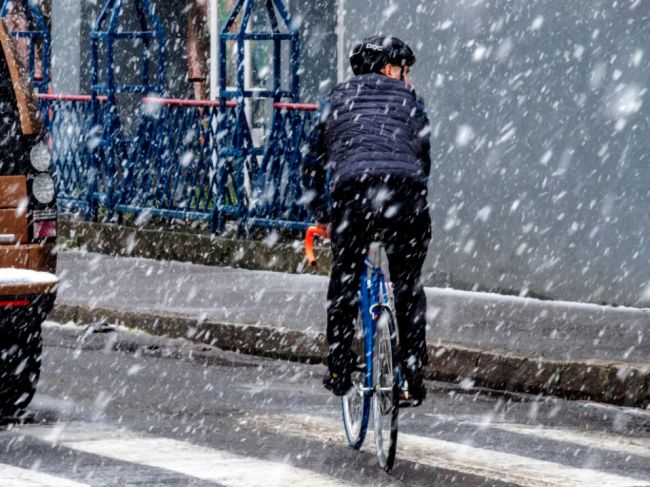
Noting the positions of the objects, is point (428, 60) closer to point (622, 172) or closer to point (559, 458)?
point (622, 172)

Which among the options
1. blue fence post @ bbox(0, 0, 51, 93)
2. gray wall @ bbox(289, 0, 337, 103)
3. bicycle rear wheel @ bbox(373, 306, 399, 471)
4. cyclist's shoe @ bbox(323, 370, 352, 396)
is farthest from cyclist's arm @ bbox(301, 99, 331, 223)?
blue fence post @ bbox(0, 0, 51, 93)

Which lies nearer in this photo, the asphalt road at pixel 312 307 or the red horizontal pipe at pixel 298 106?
the asphalt road at pixel 312 307

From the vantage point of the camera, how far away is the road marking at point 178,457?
22.9ft

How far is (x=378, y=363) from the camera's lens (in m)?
7.44

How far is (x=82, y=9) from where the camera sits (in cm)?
1889

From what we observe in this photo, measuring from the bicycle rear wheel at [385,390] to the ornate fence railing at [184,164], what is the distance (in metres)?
7.27

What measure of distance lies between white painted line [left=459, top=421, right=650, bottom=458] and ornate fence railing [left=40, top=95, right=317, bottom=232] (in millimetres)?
6352

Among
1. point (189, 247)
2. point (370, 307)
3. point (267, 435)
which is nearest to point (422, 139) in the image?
point (370, 307)

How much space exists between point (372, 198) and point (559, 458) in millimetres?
1407

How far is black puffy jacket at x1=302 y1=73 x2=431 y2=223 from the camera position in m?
7.35

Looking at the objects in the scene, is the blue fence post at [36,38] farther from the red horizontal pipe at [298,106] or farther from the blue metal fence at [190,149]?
the red horizontal pipe at [298,106]

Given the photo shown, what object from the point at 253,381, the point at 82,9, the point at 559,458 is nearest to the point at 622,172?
the point at 253,381

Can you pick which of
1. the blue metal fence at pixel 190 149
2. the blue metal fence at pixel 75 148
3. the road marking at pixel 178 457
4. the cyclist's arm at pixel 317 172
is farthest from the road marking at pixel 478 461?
the blue metal fence at pixel 75 148

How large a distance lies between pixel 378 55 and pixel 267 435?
183 centimetres
